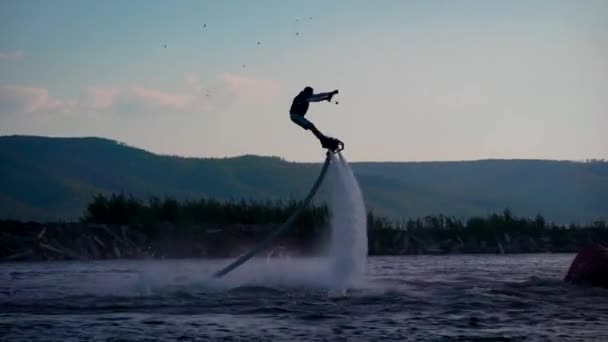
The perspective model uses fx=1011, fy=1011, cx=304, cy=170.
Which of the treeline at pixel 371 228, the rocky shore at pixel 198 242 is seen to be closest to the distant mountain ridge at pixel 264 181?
the treeline at pixel 371 228

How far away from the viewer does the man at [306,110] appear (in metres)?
20.0

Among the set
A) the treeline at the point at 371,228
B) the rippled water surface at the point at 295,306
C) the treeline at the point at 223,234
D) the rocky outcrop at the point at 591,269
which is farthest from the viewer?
the treeline at the point at 371,228

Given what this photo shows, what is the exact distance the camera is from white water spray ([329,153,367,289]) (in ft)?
64.4

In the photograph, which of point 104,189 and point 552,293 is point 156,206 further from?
point 104,189

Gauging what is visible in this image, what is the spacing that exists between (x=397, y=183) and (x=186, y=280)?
104 m

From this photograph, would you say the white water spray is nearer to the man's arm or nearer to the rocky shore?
the man's arm

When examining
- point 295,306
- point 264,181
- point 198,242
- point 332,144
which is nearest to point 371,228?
point 198,242

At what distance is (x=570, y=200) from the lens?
122688mm

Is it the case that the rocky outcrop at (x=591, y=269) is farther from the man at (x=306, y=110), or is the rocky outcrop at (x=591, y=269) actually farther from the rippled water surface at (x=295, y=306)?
the man at (x=306, y=110)

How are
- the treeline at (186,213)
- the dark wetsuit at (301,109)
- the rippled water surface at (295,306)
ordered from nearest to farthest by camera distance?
the rippled water surface at (295,306) < the dark wetsuit at (301,109) < the treeline at (186,213)

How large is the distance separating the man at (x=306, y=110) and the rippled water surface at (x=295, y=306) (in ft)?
8.75

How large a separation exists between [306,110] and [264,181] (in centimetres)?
9444

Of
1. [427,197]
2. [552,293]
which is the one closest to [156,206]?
[552,293]

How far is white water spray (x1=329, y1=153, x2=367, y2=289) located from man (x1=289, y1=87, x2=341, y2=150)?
0.31m
